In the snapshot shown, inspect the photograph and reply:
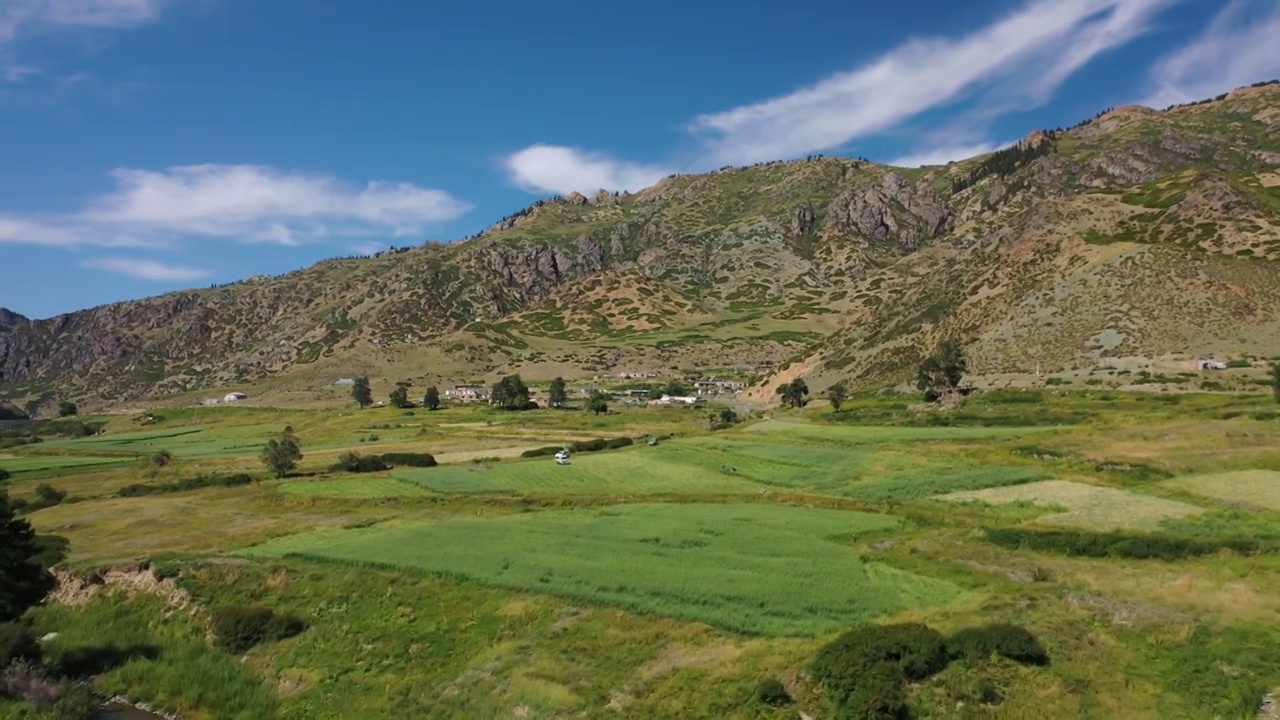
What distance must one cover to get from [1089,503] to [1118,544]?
384 inches

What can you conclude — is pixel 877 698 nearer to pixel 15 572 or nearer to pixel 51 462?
pixel 15 572

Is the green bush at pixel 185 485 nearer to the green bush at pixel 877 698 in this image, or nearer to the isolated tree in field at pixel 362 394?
the green bush at pixel 877 698

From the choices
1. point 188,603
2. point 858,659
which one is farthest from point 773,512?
point 188,603

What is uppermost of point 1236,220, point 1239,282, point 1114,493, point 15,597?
point 1236,220

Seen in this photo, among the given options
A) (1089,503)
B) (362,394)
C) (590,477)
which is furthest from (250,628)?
(362,394)

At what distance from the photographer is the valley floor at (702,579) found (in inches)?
917

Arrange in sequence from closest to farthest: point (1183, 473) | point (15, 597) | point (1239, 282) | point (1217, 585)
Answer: point (1217, 585) < point (15, 597) < point (1183, 473) < point (1239, 282)

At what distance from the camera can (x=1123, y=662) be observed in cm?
2277

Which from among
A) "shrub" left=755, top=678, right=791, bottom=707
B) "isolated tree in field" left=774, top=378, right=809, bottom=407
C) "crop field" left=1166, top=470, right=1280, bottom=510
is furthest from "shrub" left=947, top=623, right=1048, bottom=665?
"isolated tree in field" left=774, top=378, right=809, bottom=407

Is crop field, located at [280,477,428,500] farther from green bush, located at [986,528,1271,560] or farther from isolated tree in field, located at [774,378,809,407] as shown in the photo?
isolated tree in field, located at [774,378,809,407]

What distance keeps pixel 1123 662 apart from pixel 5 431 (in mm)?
234316

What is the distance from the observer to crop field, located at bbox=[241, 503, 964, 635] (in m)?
29.1

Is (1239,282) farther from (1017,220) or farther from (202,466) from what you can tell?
(202,466)

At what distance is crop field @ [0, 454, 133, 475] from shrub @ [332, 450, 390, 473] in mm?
46458
